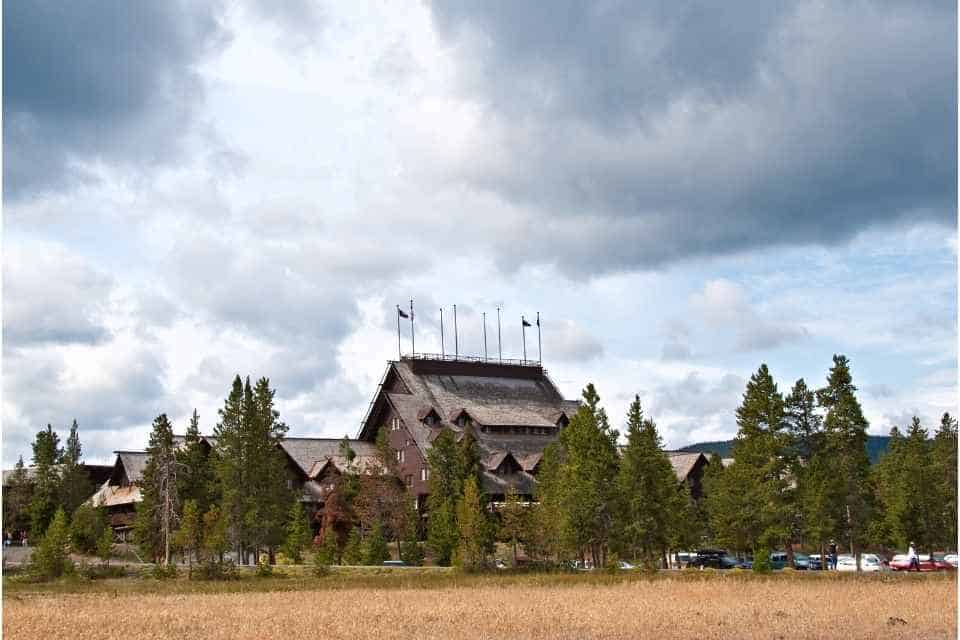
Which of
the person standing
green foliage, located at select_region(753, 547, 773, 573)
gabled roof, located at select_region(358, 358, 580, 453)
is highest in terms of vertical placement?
gabled roof, located at select_region(358, 358, 580, 453)

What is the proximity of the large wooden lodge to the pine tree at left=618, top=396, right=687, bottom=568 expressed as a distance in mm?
27287

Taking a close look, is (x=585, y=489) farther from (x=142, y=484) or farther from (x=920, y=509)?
(x=142, y=484)

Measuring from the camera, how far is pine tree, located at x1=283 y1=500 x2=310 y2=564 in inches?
2891

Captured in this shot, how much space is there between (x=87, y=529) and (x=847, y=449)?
2007 inches

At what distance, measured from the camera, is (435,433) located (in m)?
103

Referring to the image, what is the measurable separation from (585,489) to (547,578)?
34.1 feet

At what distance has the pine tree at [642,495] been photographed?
6419cm

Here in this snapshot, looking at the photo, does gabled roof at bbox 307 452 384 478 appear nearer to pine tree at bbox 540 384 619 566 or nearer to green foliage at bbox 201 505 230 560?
green foliage at bbox 201 505 230 560

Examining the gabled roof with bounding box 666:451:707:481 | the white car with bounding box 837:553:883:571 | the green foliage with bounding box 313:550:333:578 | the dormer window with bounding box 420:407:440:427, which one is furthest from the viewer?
the dormer window with bounding box 420:407:440:427

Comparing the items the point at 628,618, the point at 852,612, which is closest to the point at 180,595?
the point at 628,618

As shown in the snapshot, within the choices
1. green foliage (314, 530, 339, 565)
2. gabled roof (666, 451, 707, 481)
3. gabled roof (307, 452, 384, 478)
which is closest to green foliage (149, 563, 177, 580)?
green foliage (314, 530, 339, 565)

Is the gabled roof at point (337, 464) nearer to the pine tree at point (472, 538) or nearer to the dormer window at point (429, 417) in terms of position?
the dormer window at point (429, 417)

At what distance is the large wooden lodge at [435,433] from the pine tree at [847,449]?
3561 cm

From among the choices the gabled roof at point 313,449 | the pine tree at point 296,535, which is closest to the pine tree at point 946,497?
Answer: the pine tree at point 296,535
